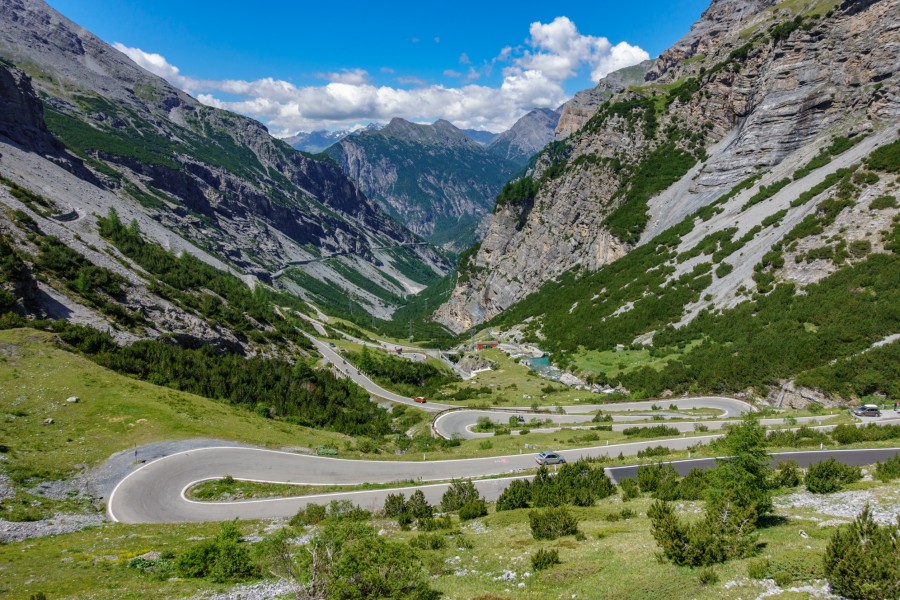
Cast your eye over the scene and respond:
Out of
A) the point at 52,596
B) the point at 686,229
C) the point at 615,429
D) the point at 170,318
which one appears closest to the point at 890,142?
the point at 686,229

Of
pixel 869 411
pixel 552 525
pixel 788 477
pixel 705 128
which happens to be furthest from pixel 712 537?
pixel 705 128

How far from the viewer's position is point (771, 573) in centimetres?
1259

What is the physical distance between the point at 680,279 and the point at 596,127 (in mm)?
85453

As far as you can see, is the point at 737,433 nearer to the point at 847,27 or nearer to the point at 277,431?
the point at 277,431

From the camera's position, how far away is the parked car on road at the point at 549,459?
3469 cm

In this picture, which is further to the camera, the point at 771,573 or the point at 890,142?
Result: the point at 890,142

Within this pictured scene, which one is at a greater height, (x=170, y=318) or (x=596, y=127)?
(x=596, y=127)

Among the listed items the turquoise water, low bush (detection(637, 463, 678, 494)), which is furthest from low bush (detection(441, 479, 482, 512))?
the turquoise water

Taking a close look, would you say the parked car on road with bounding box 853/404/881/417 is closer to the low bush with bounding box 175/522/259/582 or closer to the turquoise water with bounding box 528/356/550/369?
the low bush with bounding box 175/522/259/582

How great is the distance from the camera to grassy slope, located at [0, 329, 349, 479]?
30.7 metres

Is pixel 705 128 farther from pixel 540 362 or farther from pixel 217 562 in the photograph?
pixel 217 562

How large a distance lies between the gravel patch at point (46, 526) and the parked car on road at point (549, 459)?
27.2 meters

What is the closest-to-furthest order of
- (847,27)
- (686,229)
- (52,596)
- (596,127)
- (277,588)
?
(52,596) → (277,588) → (847,27) → (686,229) → (596,127)

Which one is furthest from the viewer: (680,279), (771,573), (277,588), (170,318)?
(680,279)
